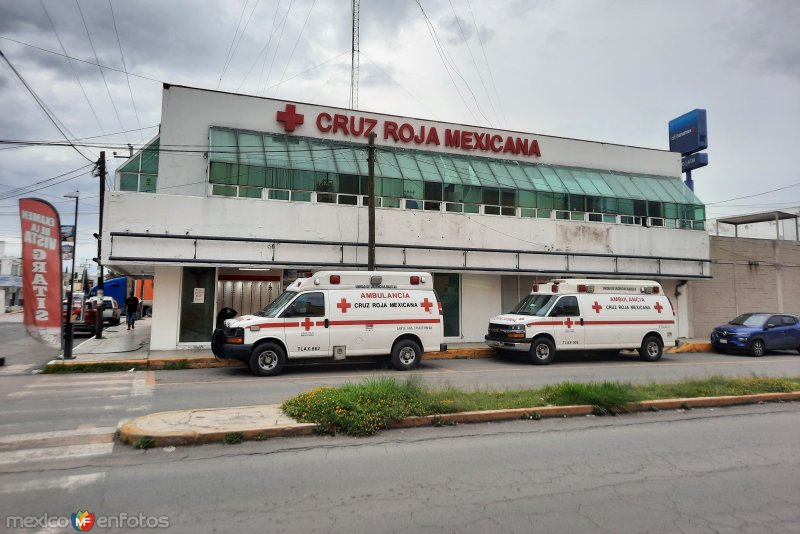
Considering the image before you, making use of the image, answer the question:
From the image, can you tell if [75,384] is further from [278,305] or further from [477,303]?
[477,303]

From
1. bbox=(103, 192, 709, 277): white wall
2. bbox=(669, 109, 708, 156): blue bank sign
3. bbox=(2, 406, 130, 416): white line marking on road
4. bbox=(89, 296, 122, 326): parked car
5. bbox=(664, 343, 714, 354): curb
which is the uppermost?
bbox=(669, 109, 708, 156): blue bank sign

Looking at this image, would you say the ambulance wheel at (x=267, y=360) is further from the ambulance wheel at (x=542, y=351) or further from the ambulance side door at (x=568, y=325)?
the ambulance side door at (x=568, y=325)

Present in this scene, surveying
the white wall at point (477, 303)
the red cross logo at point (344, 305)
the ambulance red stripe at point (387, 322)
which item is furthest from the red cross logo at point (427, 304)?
the white wall at point (477, 303)

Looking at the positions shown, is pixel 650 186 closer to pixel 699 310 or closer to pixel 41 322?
pixel 699 310

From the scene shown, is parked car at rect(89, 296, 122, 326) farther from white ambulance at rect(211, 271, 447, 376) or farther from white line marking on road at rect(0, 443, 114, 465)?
white line marking on road at rect(0, 443, 114, 465)

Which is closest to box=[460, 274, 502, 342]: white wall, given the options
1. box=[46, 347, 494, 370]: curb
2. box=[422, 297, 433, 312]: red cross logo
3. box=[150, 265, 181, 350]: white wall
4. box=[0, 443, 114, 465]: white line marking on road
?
box=[422, 297, 433, 312]: red cross logo

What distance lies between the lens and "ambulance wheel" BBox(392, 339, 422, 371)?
1327 cm

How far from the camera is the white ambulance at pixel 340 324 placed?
1203 cm

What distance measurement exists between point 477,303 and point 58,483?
1599 centimetres

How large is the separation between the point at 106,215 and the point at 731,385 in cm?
1619

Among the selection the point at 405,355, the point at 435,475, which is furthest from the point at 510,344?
the point at 435,475

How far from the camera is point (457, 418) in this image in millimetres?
7172

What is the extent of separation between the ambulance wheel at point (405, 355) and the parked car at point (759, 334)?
12792mm

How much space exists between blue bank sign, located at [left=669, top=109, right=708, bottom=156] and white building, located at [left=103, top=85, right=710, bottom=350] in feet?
25.7
